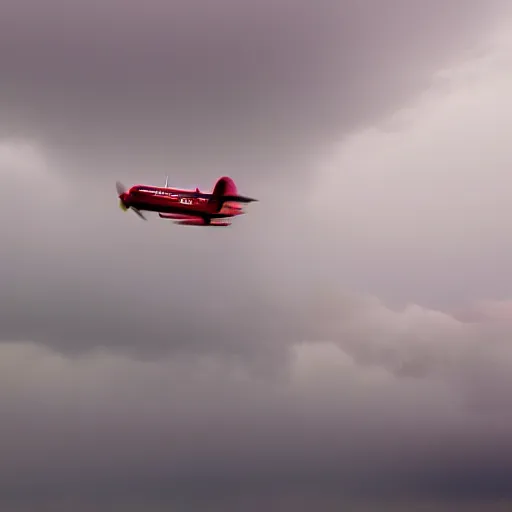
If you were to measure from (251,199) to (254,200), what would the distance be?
473cm

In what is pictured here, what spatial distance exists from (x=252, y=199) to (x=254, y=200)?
2.96 metres

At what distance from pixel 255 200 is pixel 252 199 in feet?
19.2

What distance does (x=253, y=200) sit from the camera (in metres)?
198

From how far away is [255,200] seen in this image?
192m

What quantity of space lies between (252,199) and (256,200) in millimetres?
9100

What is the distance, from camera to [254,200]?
19512 cm

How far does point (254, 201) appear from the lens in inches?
7790

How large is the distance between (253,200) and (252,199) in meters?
0.38

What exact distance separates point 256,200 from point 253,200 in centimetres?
893

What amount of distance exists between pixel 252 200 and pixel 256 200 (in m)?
10.8

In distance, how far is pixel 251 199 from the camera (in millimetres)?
199750
